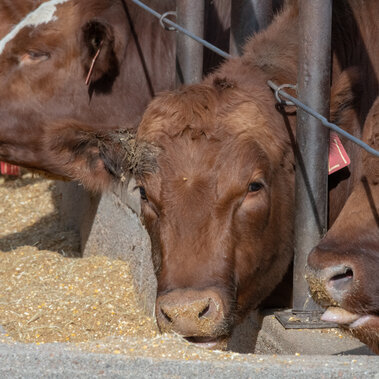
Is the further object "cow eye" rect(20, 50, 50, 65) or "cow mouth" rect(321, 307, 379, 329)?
"cow eye" rect(20, 50, 50, 65)

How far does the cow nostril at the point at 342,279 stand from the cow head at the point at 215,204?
67cm

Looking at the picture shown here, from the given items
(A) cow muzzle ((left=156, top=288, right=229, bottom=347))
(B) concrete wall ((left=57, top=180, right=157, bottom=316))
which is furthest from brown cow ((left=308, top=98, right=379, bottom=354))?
(B) concrete wall ((left=57, top=180, right=157, bottom=316))

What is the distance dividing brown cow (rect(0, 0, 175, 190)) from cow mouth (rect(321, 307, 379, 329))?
3.16 metres

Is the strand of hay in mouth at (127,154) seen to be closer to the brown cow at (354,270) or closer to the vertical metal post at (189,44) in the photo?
the vertical metal post at (189,44)

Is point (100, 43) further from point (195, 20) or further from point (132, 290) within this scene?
point (132, 290)

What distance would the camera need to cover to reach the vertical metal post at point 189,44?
4.79 meters

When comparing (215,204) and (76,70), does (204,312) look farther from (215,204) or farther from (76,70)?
(76,70)

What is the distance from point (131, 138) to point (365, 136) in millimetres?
1811

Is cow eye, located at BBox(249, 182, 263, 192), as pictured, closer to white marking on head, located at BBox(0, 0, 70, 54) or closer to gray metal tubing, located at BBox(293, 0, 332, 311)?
gray metal tubing, located at BBox(293, 0, 332, 311)

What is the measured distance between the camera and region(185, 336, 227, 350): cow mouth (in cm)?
349

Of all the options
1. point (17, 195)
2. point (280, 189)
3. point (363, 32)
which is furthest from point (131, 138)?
point (17, 195)

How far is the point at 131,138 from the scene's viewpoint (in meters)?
4.78

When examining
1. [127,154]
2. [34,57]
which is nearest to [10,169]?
[34,57]

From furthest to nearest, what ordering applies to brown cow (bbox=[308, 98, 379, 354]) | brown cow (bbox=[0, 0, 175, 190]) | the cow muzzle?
brown cow (bbox=[0, 0, 175, 190])
the cow muzzle
brown cow (bbox=[308, 98, 379, 354])
